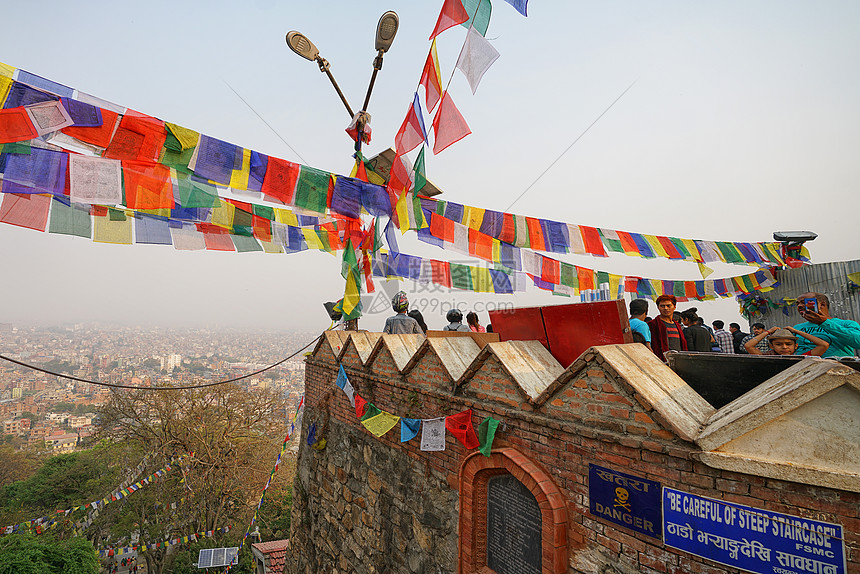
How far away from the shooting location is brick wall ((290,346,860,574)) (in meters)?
2.11

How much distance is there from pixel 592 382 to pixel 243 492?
63.6ft

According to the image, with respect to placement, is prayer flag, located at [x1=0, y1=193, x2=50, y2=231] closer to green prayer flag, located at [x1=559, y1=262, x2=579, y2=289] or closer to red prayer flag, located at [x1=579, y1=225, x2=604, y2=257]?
red prayer flag, located at [x1=579, y1=225, x2=604, y2=257]

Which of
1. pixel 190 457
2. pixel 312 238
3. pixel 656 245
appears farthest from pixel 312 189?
pixel 190 457

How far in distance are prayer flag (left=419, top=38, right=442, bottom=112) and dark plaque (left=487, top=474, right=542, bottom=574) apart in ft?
11.3

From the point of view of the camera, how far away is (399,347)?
15.2ft

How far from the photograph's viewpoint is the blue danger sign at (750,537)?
1804 mm

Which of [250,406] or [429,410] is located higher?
[429,410]

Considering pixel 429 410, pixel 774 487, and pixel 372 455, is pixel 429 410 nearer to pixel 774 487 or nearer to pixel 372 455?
pixel 372 455

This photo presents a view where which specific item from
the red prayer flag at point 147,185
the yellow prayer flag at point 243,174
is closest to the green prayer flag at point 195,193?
the red prayer flag at point 147,185

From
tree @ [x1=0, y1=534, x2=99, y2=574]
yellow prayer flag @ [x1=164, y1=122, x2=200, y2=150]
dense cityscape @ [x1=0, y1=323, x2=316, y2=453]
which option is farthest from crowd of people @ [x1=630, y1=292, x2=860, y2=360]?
dense cityscape @ [x1=0, y1=323, x2=316, y2=453]

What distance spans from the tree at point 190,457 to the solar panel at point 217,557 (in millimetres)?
1249

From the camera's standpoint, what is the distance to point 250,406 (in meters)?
19.0

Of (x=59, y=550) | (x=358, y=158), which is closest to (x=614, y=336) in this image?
(x=358, y=158)

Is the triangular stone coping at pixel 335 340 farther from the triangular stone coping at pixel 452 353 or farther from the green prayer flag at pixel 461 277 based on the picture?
the green prayer flag at pixel 461 277
